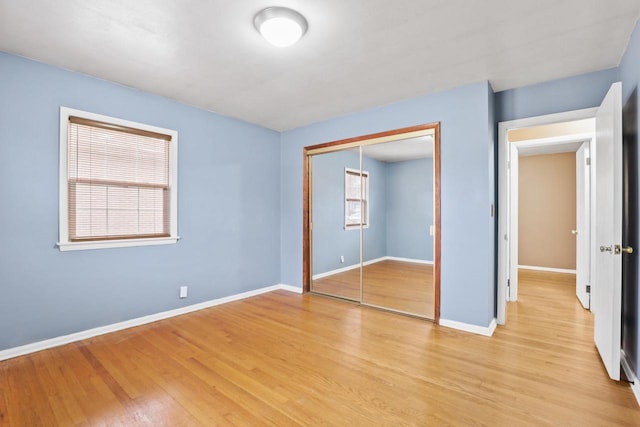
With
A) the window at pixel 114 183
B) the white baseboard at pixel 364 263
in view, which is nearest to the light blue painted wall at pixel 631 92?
the white baseboard at pixel 364 263

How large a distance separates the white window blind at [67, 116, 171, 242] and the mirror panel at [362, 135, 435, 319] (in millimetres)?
2737

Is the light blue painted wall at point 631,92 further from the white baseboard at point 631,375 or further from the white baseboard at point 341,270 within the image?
the white baseboard at point 341,270

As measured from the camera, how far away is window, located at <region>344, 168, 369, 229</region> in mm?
5078

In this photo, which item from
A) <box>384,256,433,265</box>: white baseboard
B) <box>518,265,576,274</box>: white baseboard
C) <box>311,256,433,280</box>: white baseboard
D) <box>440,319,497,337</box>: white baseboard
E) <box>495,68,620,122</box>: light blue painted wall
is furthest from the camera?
<box>518,265,576,274</box>: white baseboard

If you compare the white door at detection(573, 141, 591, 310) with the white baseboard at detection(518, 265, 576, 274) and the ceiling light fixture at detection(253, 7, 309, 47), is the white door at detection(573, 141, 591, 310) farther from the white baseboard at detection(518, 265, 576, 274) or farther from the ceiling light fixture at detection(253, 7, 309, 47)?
the ceiling light fixture at detection(253, 7, 309, 47)

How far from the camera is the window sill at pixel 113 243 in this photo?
2805mm

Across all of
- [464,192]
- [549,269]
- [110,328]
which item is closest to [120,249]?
[110,328]

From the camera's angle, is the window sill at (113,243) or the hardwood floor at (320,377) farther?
the window sill at (113,243)

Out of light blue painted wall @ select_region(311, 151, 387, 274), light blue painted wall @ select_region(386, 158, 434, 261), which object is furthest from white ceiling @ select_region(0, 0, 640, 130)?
light blue painted wall @ select_region(311, 151, 387, 274)

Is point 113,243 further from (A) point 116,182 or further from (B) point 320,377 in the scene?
(B) point 320,377

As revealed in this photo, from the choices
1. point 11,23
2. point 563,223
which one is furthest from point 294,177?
point 563,223

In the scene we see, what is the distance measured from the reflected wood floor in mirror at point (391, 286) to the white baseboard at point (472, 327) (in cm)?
22

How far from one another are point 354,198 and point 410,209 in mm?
1298

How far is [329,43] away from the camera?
239 centimetres
